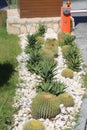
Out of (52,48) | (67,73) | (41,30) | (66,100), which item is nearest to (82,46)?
(52,48)

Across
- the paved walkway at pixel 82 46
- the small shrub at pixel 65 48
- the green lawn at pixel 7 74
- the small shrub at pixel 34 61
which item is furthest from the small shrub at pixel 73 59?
the green lawn at pixel 7 74

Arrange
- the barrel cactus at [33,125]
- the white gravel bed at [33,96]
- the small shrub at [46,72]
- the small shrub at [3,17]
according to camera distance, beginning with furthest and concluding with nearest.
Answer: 1. the small shrub at [3,17]
2. the small shrub at [46,72]
3. the white gravel bed at [33,96]
4. the barrel cactus at [33,125]

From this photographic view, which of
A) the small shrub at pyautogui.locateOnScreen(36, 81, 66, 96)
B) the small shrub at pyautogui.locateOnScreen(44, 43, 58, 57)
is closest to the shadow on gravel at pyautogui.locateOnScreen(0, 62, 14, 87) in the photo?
the small shrub at pyautogui.locateOnScreen(36, 81, 66, 96)

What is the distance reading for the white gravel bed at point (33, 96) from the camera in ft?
28.8

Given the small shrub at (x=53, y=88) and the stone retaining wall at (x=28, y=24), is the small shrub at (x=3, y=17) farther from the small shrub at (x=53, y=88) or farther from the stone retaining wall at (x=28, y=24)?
the small shrub at (x=53, y=88)

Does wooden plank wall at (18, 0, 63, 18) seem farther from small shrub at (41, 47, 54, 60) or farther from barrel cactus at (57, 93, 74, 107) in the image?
barrel cactus at (57, 93, 74, 107)

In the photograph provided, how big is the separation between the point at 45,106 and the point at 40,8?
8203mm

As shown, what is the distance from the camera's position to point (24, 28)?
15977 mm

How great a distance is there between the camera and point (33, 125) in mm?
8211

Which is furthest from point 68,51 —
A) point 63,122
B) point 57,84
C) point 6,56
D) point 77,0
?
point 77,0

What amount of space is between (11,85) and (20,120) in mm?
1904

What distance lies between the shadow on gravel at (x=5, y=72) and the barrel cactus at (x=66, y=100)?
1888 mm

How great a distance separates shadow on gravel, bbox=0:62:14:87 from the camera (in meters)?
10.9

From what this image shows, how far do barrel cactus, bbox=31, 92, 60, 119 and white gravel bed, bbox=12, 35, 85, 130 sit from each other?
16 centimetres
